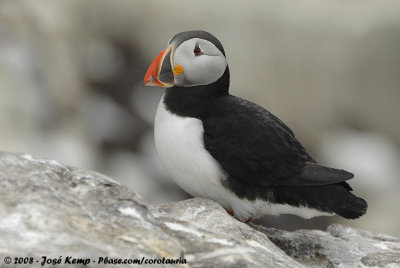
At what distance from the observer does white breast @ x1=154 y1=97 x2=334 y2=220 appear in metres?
3.67

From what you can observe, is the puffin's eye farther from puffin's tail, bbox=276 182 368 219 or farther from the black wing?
puffin's tail, bbox=276 182 368 219

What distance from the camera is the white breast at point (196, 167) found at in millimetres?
3672

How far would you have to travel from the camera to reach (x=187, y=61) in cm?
372

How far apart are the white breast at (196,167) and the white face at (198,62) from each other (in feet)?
0.75

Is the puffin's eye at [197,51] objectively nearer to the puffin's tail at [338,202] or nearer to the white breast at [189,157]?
the white breast at [189,157]

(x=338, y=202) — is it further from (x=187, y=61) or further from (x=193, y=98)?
(x=187, y=61)

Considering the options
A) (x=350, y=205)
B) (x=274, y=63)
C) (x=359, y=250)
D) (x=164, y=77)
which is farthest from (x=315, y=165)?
(x=274, y=63)

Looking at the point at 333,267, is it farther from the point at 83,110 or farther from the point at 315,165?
the point at 83,110

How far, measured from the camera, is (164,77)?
3773mm

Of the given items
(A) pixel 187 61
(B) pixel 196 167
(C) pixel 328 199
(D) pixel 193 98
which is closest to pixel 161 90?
(D) pixel 193 98

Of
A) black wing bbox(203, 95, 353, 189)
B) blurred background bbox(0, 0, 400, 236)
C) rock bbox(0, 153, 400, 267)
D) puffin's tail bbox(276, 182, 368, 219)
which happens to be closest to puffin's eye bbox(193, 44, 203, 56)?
black wing bbox(203, 95, 353, 189)

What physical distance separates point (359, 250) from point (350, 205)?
0.33 meters

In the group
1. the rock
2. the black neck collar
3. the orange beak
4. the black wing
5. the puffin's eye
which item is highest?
A: the puffin's eye

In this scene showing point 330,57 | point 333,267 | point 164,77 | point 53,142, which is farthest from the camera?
point 330,57
